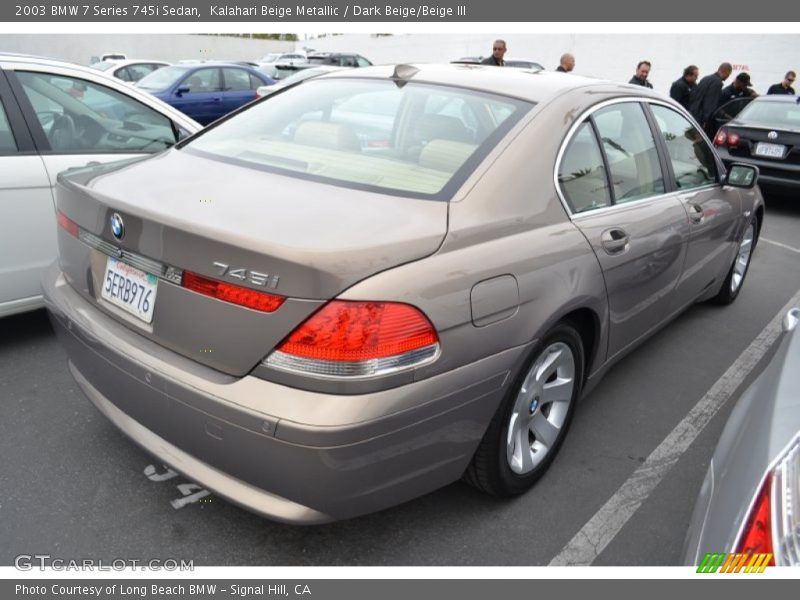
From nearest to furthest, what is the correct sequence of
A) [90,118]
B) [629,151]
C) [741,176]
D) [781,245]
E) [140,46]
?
[629,151] → [90,118] → [741,176] → [781,245] → [140,46]

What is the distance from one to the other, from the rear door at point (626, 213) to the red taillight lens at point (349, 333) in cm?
112

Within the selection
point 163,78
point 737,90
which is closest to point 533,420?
point 737,90

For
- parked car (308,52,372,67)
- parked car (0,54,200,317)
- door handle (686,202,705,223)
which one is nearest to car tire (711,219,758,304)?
door handle (686,202,705,223)

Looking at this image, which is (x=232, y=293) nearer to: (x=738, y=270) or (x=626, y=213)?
(x=626, y=213)

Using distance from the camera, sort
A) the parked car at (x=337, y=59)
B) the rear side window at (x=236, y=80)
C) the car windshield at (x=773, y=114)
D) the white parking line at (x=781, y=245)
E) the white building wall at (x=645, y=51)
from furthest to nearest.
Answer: the parked car at (x=337, y=59), the white building wall at (x=645, y=51), the rear side window at (x=236, y=80), the car windshield at (x=773, y=114), the white parking line at (x=781, y=245)

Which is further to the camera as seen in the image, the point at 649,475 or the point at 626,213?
the point at 626,213

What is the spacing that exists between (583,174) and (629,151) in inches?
23.0

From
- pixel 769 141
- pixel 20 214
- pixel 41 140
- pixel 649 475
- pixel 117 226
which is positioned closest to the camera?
pixel 117 226

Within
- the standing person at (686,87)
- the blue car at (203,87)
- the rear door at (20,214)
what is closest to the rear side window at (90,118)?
the rear door at (20,214)

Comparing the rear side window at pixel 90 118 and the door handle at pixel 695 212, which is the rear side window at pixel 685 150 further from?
the rear side window at pixel 90 118

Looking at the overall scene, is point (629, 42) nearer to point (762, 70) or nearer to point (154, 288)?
point (762, 70)

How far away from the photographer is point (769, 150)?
830cm

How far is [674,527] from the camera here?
2500 millimetres

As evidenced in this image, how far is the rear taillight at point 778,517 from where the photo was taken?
4.28 feet
